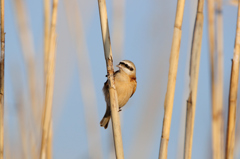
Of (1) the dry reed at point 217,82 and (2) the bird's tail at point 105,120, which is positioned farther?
(2) the bird's tail at point 105,120

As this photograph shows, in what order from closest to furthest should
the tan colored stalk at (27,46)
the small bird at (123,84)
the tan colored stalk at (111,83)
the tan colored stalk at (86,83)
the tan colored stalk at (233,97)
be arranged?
1. the tan colored stalk at (111,83)
2. the tan colored stalk at (233,97)
3. the tan colored stalk at (27,46)
4. the tan colored stalk at (86,83)
5. the small bird at (123,84)

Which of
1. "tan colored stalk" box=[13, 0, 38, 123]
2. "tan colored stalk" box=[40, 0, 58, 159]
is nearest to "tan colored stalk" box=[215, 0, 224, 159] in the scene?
"tan colored stalk" box=[40, 0, 58, 159]

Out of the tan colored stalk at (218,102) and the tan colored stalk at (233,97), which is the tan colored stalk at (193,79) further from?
the tan colored stalk at (218,102)

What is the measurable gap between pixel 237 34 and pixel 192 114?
52 cm

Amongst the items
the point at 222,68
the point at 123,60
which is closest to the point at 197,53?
the point at 222,68

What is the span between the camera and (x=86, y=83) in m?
2.48

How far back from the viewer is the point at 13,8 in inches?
87.8

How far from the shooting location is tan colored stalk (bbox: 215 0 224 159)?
2.00m

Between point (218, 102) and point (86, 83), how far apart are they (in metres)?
1.00

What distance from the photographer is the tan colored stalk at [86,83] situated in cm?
239

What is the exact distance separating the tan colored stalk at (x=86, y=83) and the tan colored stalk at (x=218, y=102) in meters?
0.84

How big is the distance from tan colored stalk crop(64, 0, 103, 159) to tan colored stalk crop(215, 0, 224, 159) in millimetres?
835

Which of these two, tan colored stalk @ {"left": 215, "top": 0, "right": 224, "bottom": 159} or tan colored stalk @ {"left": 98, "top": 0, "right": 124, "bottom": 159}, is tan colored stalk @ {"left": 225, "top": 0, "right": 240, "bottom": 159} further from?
tan colored stalk @ {"left": 98, "top": 0, "right": 124, "bottom": 159}

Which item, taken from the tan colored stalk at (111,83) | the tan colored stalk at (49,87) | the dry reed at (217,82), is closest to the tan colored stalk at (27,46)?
the tan colored stalk at (49,87)
